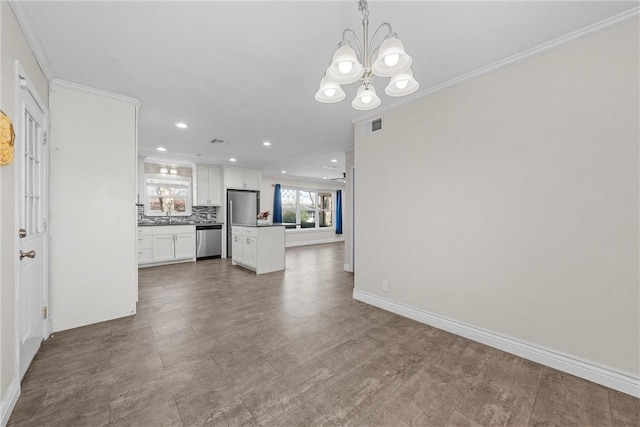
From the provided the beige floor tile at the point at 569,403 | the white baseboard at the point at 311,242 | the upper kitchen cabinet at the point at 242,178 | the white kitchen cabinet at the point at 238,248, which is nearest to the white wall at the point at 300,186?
the white baseboard at the point at 311,242

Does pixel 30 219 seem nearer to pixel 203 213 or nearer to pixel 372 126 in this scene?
pixel 372 126

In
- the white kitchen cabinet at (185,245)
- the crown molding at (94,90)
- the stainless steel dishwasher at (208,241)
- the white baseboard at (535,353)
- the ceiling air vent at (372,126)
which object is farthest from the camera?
the stainless steel dishwasher at (208,241)

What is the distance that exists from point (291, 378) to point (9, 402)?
1.68 meters

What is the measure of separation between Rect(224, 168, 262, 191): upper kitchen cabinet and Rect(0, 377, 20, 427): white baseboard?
18.1 feet

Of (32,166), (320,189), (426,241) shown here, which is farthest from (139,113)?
(320,189)

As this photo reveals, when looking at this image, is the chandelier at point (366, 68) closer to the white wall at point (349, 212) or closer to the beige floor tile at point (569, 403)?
the beige floor tile at point (569, 403)

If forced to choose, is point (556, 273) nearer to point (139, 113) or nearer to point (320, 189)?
Answer: point (139, 113)

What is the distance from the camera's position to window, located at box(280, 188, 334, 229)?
9195mm

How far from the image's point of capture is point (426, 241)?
276 centimetres

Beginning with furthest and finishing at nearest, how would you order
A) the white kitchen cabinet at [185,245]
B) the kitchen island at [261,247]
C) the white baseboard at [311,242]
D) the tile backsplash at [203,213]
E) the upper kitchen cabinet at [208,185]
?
1. the white baseboard at [311,242]
2. the tile backsplash at [203,213]
3. the upper kitchen cabinet at [208,185]
4. the white kitchen cabinet at [185,245]
5. the kitchen island at [261,247]

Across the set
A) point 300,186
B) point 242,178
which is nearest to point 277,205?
point 300,186

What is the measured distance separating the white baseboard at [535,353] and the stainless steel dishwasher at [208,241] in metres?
5.16

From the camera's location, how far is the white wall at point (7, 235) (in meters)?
1.45

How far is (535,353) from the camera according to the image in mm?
2047
